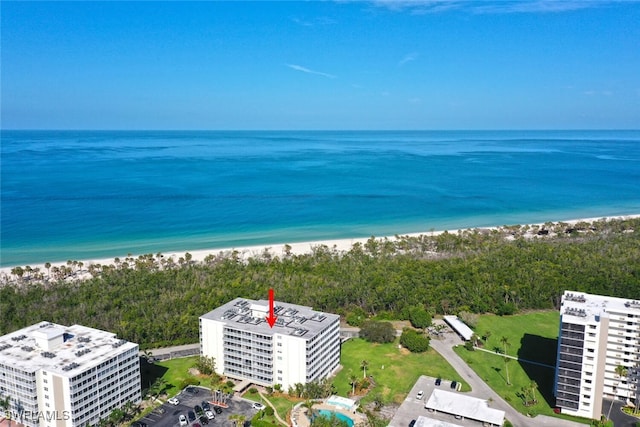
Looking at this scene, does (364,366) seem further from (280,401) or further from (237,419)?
(237,419)

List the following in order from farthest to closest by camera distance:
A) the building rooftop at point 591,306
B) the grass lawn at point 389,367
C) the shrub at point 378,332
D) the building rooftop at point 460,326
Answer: the building rooftop at point 460,326 < the shrub at point 378,332 < the grass lawn at point 389,367 < the building rooftop at point 591,306

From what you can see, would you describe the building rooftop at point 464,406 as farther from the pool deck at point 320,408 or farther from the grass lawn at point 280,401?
the grass lawn at point 280,401

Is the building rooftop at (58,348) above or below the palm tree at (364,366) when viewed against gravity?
above

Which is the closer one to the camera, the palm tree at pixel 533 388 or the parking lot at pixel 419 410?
the parking lot at pixel 419 410

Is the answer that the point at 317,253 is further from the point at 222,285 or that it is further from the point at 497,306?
the point at 497,306

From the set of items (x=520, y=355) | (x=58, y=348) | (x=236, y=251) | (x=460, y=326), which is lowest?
(x=520, y=355)

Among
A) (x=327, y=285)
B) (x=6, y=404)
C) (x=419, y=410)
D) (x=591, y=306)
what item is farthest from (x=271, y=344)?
(x=591, y=306)

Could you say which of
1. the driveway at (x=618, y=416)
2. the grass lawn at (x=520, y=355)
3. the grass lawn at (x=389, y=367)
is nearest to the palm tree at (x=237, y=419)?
the grass lawn at (x=389, y=367)
